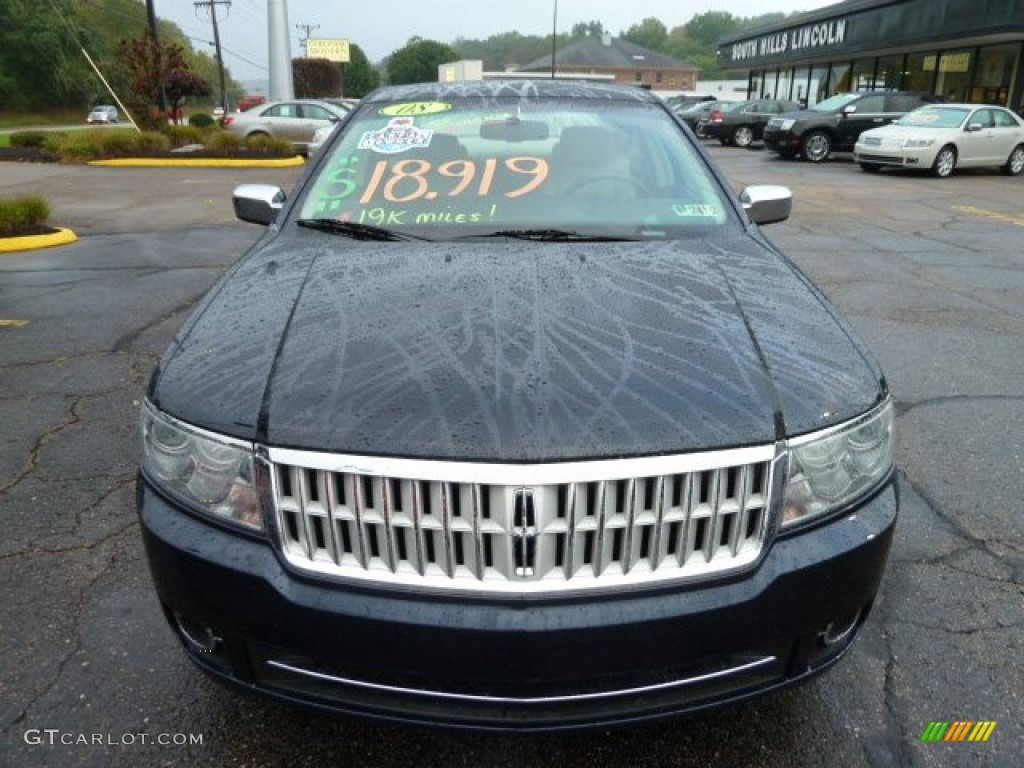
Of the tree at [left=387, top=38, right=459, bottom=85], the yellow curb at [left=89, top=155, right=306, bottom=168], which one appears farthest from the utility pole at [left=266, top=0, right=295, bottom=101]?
the tree at [left=387, top=38, right=459, bottom=85]

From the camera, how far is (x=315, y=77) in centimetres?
7419

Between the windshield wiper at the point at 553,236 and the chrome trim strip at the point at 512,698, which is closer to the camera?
the chrome trim strip at the point at 512,698

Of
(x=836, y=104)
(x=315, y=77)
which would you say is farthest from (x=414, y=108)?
(x=315, y=77)

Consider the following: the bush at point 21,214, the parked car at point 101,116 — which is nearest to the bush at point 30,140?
the bush at point 21,214

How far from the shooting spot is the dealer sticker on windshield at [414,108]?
10.9ft

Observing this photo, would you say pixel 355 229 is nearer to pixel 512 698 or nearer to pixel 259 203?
pixel 259 203

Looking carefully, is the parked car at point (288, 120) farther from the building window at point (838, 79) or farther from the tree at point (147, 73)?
the building window at point (838, 79)

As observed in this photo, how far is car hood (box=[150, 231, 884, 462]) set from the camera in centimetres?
164

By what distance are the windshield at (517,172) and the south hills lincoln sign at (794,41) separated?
99.7ft

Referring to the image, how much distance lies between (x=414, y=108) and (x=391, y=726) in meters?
2.55

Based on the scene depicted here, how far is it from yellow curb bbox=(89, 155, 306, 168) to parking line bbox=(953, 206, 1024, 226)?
1353 cm

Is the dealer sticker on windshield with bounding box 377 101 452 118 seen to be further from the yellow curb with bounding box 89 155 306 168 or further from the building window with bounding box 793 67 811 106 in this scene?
the building window with bounding box 793 67 811 106

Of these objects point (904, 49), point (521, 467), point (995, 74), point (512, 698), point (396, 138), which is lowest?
point (512, 698)

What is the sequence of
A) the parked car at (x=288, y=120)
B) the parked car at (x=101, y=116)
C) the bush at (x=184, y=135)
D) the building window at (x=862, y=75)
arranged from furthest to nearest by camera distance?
the parked car at (x=101, y=116) → the building window at (x=862, y=75) → the bush at (x=184, y=135) → the parked car at (x=288, y=120)
